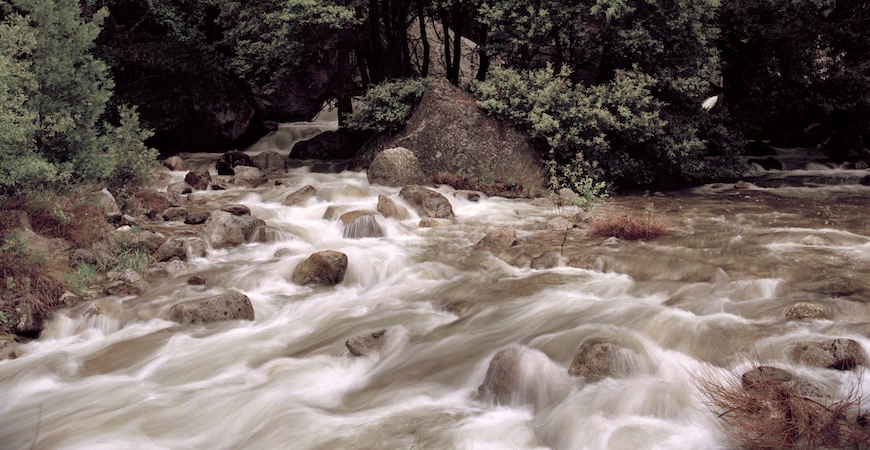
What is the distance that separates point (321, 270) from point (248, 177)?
789 centimetres

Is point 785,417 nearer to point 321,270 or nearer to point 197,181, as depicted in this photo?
point 321,270

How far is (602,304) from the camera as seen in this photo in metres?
7.30

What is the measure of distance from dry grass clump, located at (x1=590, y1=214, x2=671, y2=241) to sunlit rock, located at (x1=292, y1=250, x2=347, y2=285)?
424cm

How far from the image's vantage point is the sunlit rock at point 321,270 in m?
8.45

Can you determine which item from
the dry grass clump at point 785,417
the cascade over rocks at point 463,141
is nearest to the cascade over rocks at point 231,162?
the cascade over rocks at point 463,141

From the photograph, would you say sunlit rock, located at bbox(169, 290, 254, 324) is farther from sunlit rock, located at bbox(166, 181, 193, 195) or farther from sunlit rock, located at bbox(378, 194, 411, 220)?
sunlit rock, located at bbox(166, 181, 193, 195)

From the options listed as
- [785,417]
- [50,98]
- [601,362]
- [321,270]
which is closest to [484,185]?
[321,270]

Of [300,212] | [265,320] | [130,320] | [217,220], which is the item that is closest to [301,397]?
[265,320]

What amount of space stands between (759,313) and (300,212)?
839 centimetres

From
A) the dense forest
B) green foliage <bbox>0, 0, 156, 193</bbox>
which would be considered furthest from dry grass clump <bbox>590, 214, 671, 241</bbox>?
green foliage <bbox>0, 0, 156, 193</bbox>

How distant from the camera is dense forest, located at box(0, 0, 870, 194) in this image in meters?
14.2

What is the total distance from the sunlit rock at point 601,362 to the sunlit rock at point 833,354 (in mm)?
1430

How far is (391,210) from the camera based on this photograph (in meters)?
11.6

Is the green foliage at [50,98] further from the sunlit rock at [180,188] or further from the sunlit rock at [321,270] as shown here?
the sunlit rock at [180,188]
